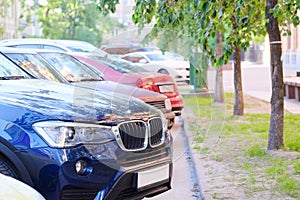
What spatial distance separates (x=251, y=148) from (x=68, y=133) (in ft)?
15.6

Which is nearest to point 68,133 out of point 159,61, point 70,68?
point 70,68

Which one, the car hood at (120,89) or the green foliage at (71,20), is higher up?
the green foliage at (71,20)

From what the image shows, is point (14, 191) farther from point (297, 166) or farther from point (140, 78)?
point (140, 78)

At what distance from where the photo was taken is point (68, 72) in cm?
841

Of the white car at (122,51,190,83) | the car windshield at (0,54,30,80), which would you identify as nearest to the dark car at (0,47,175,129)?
the car windshield at (0,54,30,80)

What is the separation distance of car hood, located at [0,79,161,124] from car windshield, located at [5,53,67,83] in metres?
1.00

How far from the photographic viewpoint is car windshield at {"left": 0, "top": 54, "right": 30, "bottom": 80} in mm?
5949

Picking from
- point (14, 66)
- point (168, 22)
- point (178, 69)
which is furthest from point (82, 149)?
point (178, 69)

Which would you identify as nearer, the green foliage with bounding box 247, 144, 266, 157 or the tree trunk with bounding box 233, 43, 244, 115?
the green foliage with bounding box 247, 144, 266, 157

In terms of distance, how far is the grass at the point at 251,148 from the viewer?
6.59m

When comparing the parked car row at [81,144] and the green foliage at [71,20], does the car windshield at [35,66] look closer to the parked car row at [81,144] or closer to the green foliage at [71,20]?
the parked car row at [81,144]

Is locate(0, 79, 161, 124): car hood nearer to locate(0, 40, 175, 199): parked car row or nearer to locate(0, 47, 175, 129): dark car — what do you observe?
locate(0, 40, 175, 199): parked car row

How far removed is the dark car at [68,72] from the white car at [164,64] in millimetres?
5879

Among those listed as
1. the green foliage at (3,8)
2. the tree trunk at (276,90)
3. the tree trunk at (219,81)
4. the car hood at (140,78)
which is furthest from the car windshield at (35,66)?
the green foliage at (3,8)
